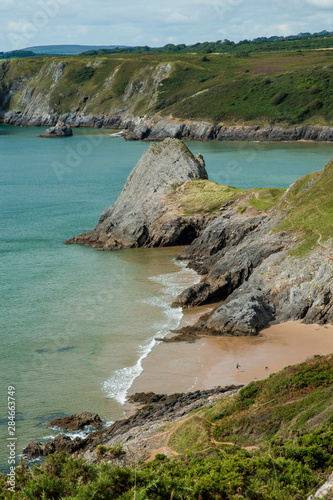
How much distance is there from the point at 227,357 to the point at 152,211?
27.2m

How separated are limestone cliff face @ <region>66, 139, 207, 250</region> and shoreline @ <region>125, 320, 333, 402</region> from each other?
71.8 ft

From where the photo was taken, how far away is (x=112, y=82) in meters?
184

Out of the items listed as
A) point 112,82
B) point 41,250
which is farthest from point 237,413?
point 112,82

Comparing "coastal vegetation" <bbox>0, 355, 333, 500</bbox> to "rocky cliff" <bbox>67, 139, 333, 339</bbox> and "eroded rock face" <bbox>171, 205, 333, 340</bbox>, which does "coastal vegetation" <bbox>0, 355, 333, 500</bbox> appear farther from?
"rocky cliff" <bbox>67, 139, 333, 339</bbox>

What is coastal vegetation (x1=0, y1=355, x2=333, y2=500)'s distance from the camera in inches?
503

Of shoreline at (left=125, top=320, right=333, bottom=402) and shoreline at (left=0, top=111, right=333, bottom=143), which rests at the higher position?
shoreline at (left=0, top=111, right=333, bottom=143)

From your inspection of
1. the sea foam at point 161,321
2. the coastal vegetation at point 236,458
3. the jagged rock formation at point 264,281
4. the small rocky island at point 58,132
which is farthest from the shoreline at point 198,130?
the coastal vegetation at point 236,458

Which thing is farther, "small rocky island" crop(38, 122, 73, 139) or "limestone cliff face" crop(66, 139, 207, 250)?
"small rocky island" crop(38, 122, 73, 139)

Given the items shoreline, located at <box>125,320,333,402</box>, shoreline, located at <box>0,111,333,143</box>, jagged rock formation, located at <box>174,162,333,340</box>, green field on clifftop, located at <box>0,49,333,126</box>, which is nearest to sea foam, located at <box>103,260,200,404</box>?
shoreline, located at <box>125,320,333,402</box>

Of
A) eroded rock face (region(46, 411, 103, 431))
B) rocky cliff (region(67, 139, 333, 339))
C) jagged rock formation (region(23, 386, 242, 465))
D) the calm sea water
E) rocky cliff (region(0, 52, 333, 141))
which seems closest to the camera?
jagged rock formation (region(23, 386, 242, 465))

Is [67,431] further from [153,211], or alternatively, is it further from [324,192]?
[153,211]

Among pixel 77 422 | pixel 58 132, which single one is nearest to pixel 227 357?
pixel 77 422

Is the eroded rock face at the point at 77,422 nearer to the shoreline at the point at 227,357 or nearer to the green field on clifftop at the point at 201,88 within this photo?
the shoreline at the point at 227,357

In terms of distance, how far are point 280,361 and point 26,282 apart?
70.8ft
